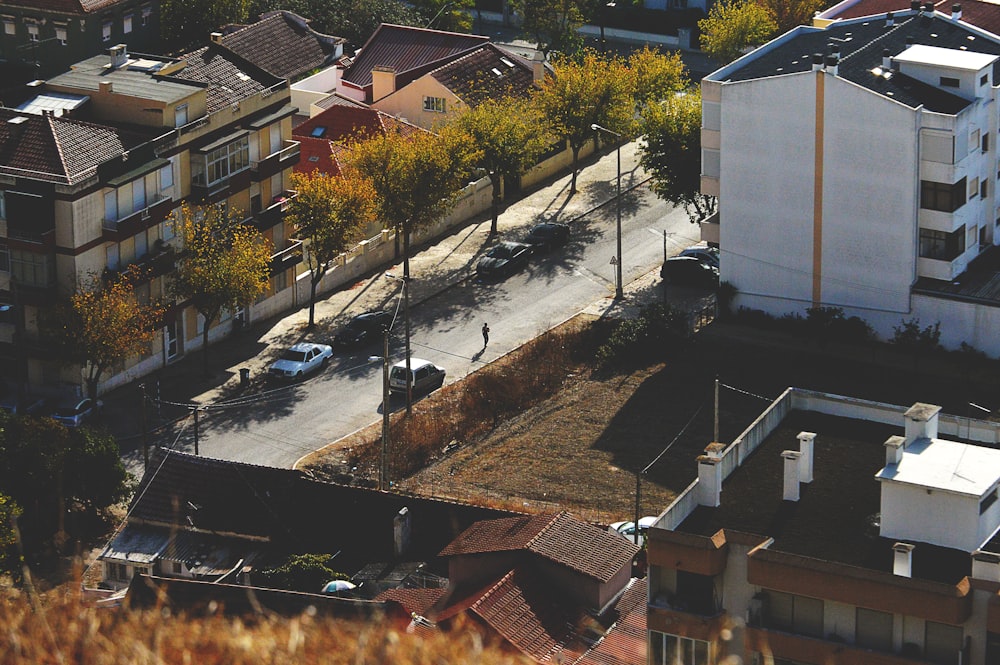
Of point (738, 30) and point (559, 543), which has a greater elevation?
point (738, 30)

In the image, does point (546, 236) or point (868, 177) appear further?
point (546, 236)

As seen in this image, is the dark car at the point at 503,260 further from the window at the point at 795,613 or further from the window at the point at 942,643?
the window at the point at 942,643

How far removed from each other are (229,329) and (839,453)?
115ft

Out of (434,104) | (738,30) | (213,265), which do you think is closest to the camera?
(213,265)

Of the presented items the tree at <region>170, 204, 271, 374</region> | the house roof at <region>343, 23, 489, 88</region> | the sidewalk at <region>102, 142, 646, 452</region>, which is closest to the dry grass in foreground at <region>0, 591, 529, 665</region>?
the sidewalk at <region>102, 142, 646, 452</region>

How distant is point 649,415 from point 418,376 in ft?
29.6

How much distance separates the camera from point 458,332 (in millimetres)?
77625

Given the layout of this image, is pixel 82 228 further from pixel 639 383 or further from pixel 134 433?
pixel 639 383

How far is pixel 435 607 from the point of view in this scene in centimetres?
5231

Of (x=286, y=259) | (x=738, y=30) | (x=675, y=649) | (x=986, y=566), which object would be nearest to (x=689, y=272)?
(x=286, y=259)

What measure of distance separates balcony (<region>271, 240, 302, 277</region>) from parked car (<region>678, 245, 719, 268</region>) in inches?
653

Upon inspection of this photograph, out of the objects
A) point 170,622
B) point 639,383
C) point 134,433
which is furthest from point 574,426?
point 170,622

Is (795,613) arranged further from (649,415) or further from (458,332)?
(458,332)

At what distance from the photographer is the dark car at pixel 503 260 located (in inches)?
3250
